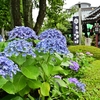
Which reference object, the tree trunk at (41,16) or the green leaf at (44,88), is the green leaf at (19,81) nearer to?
the green leaf at (44,88)

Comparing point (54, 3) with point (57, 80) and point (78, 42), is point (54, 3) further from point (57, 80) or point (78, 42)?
point (57, 80)

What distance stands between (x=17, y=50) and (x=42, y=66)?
0.32m

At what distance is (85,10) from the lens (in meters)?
34.4

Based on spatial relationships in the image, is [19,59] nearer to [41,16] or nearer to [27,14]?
[27,14]

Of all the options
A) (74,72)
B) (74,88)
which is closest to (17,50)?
(74,88)

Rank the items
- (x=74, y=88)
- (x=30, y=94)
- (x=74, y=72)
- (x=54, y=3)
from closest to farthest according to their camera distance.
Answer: (x=30, y=94) < (x=74, y=88) < (x=74, y=72) < (x=54, y=3)

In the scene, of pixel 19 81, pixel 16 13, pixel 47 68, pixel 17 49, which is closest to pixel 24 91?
pixel 19 81

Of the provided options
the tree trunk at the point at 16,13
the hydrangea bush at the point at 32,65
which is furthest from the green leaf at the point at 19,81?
the tree trunk at the point at 16,13


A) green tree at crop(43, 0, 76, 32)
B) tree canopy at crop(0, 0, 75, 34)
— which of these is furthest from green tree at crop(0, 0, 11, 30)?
green tree at crop(43, 0, 76, 32)

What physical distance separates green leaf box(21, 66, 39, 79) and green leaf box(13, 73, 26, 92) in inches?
2.1

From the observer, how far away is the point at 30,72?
2250 millimetres

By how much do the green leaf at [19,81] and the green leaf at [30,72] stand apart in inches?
2.1

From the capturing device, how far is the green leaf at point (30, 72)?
2238mm

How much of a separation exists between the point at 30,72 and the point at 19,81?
103mm
